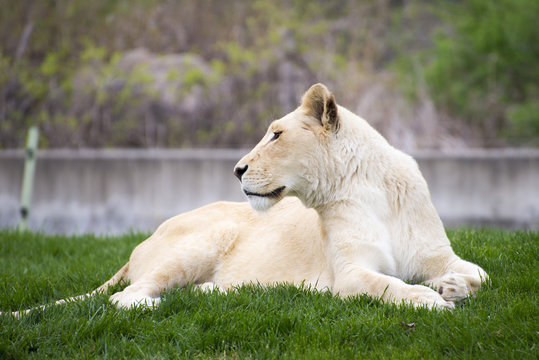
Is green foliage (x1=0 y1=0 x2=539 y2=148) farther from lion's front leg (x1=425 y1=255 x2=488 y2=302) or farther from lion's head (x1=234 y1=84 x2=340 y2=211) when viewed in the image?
lion's front leg (x1=425 y1=255 x2=488 y2=302)

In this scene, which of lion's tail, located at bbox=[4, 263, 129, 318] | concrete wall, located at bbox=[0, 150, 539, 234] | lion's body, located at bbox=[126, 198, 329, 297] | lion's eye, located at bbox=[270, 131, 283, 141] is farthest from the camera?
concrete wall, located at bbox=[0, 150, 539, 234]

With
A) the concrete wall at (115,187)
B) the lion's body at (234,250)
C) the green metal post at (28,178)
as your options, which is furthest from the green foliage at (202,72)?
the lion's body at (234,250)

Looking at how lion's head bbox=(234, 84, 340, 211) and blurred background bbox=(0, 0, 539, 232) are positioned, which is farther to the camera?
blurred background bbox=(0, 0, 539, 232)

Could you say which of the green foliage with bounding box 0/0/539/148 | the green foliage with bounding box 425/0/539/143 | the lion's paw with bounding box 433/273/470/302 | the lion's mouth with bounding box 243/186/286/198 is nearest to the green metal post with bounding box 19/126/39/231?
the green foliage with bounding box 0/0/539/148

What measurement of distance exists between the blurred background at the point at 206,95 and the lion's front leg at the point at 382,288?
4.89 m

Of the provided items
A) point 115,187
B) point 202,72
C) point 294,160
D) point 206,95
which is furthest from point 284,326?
point 202,72

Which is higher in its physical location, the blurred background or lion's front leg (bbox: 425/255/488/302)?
the blurred background

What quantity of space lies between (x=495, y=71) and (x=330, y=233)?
8294 mm

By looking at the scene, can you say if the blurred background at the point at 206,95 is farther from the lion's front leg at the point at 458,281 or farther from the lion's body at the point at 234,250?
the lion's front leg at the point at 458,281

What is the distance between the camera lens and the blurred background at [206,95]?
28.4ft

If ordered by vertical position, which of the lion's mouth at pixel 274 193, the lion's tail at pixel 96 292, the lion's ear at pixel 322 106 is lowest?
the lion's tail at pixel 96 292

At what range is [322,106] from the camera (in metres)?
4.08

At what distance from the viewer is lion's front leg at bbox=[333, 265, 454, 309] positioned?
332 cm

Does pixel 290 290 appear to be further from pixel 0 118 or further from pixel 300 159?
pixel 0 118
